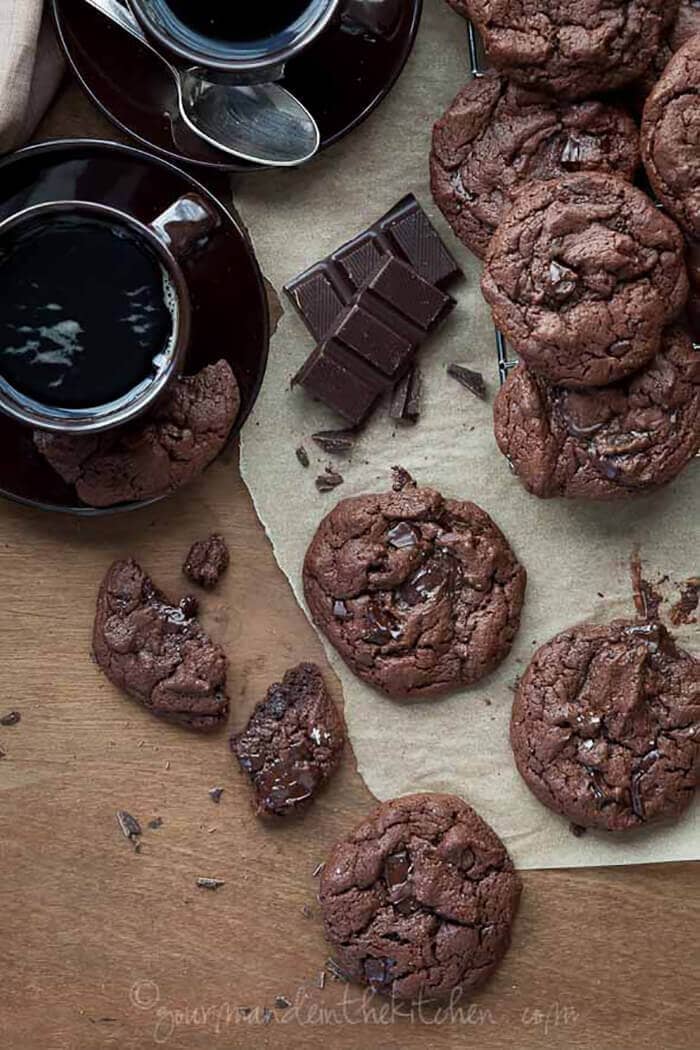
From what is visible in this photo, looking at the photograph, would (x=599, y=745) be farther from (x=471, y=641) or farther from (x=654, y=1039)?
(x=654, y=1039)

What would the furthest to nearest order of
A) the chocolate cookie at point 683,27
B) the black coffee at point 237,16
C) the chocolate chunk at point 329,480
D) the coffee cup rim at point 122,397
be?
the chocolate chunk at point 329,480
the chocolate cookie at point 683,27
the coffee cup rim at point 122,397
the black coffee at point 237,16

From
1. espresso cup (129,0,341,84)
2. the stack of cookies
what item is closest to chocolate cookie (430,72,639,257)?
the stack of cookies

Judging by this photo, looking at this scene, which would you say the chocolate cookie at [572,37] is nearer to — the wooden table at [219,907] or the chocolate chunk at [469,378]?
the chocolate chunk at [469,378]

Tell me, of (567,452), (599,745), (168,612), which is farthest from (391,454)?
(599,745)

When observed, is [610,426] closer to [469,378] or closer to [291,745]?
[469,378]

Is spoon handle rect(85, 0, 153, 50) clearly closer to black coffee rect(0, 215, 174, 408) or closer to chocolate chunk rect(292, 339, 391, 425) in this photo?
black coffee rect(0, 215, 174, 408)

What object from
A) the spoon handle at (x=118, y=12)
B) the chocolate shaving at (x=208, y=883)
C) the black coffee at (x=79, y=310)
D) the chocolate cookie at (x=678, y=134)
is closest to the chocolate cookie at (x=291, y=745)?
the chocolate shaving at (x=208, y=883)
